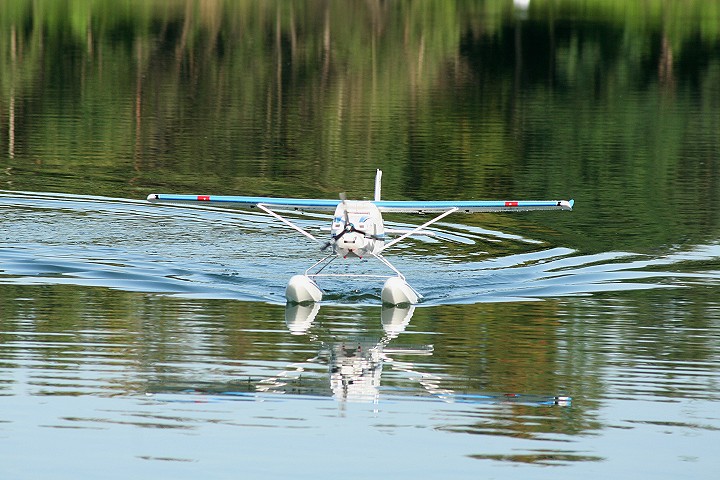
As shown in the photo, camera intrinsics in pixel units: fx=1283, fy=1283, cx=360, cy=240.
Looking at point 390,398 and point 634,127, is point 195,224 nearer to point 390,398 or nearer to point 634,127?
point 390,398

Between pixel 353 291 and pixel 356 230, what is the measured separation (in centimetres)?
212

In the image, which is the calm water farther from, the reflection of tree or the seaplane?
the seaplane

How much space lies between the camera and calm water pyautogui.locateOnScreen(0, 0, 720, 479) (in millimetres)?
10391

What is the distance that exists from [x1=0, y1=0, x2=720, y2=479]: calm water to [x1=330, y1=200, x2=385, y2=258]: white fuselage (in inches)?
33.7

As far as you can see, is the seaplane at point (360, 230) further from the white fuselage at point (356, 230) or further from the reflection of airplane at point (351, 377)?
the reflection of airplane at point (351, 377)

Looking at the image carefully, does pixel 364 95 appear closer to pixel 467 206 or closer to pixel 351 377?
pixel 467 206

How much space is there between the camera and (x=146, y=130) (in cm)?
3675

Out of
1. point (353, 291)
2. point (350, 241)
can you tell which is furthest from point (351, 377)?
point (353, 291)

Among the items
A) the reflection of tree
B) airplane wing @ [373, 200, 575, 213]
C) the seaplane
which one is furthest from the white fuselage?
the reflection of tree

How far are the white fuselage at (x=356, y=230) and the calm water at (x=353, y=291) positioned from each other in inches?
33.7

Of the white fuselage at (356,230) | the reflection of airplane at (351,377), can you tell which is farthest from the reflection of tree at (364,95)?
the reflection of airplane at (351,377)

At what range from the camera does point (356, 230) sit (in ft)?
51.9

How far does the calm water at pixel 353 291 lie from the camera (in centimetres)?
1039

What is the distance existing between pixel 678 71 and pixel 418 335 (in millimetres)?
44348
